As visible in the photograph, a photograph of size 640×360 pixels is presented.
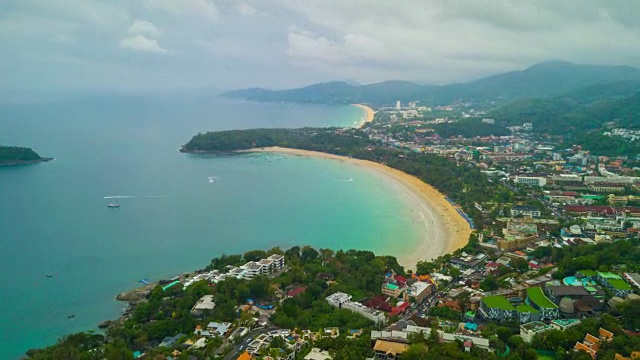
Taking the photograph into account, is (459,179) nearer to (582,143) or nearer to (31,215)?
(582,143)

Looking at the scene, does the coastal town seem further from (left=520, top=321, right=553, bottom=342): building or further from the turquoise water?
the turquoise water

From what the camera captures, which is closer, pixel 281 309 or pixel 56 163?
→ pixel 281 309

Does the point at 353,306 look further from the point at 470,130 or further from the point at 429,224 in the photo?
the point at 470,130

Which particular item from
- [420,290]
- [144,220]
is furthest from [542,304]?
[144,220]

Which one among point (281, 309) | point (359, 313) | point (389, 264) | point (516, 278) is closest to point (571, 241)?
point (516, 278)

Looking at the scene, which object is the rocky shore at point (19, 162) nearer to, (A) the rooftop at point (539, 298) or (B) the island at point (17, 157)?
(B) the island at point (17, 157)

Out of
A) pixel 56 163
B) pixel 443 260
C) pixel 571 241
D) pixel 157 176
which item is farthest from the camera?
pixel 56 163

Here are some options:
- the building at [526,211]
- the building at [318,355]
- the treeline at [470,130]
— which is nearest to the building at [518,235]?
the building at [526,211]
